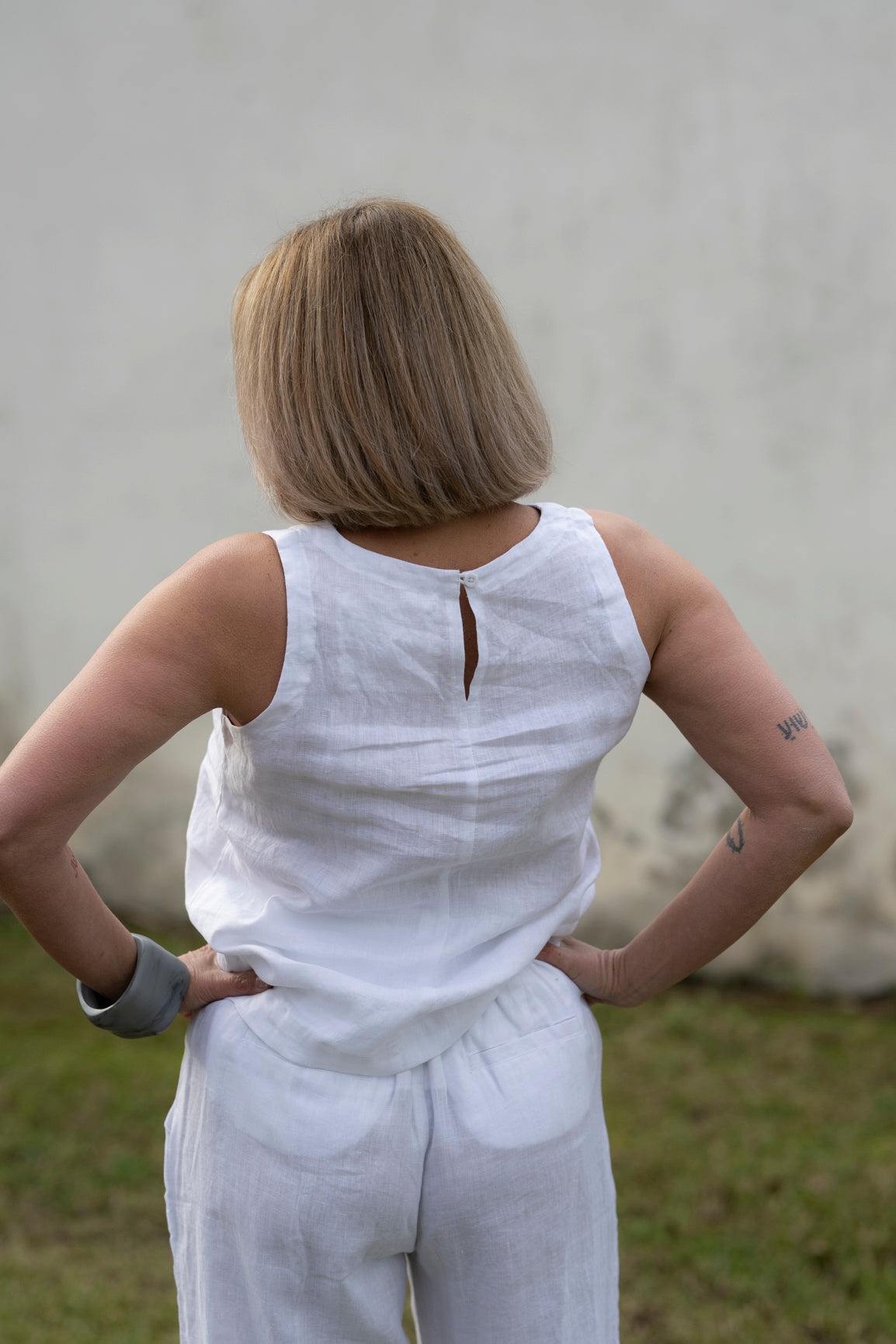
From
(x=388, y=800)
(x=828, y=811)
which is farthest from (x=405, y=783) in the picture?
(x=828, y=811)

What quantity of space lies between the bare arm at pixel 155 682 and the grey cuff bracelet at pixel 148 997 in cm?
24

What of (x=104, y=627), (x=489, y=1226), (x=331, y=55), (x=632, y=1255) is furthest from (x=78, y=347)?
(x=489, y=1226)

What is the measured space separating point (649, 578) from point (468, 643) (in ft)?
0.63

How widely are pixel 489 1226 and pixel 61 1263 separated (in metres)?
1.84

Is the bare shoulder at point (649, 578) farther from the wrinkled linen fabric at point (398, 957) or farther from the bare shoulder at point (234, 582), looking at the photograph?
the bare shoulder at point (234, 582)

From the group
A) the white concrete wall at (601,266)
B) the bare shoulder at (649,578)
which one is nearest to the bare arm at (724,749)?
the bare shoulder at (649,578)

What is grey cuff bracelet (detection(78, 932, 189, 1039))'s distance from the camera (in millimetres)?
1250

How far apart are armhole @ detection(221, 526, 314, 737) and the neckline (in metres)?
0.04

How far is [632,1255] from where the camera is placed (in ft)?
8.54

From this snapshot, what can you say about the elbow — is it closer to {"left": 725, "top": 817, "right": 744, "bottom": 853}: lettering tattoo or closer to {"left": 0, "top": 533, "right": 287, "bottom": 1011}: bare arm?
{"left": 725, "top": 817, "right": 744, "bottom": 853}: lettering tattoo

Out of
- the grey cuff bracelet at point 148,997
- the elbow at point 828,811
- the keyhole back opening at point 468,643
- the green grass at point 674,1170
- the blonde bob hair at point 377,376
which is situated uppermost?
the blonde bob hair at point 377,376

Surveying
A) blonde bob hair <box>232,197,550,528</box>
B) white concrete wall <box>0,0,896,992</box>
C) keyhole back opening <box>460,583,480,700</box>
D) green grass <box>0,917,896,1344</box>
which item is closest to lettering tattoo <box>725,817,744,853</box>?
keyhole back opening <box>460,583,480,700</box>

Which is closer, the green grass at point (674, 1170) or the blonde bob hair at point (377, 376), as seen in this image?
the blonde bob hair at point (377, 376)

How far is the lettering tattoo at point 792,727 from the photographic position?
1206mm
